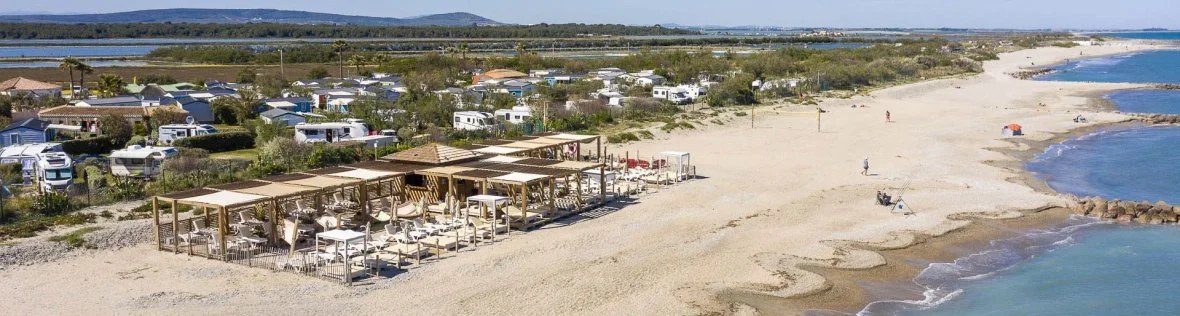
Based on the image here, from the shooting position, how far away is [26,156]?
27438mm

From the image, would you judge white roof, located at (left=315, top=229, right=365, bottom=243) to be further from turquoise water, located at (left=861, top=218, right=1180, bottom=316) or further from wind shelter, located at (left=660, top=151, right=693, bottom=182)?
wind shelter, located at (left=660, top=151, right=693, bottom=182)

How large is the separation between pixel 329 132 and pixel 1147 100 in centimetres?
5307

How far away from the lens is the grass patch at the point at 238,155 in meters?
32.2

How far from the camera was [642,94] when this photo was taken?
2067 inches

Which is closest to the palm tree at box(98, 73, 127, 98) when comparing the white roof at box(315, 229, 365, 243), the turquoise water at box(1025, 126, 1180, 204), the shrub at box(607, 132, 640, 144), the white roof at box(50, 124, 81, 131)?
the white roof at box(50, 124, 81, 131)

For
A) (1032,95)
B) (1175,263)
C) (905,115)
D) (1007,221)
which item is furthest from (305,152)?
(1032,95)

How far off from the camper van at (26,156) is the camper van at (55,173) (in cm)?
75

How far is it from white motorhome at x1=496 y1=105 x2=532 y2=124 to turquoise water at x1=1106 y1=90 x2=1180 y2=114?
3567cm

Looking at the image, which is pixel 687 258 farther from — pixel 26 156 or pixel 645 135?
pixel 26 156

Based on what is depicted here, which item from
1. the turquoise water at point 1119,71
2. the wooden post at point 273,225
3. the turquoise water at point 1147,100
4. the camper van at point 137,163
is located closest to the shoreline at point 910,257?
the wooden post at point 273,225

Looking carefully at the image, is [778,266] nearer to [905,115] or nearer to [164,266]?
[164,266]

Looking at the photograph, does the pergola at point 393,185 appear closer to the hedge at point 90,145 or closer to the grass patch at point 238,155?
the grass patch at point 238,155

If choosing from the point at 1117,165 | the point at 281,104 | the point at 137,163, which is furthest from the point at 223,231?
the point at 1117,165

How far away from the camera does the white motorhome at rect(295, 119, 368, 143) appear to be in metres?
34.8
